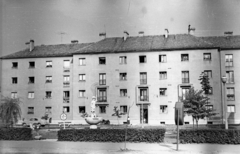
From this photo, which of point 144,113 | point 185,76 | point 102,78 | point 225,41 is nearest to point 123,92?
point 102,78

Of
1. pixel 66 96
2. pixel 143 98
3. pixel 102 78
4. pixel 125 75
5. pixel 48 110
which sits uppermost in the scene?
pixel 125 75

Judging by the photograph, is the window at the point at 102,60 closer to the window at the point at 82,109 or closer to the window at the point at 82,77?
the window at the point at 82,77

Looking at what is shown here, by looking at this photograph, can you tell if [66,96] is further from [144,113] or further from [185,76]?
[185,76]

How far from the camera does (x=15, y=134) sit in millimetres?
22438

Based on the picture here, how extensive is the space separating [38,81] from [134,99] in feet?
54.1

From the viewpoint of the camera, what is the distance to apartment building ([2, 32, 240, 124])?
46469mm

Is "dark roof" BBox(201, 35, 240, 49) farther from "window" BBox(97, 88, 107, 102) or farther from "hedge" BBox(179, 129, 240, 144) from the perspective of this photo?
"hedge" BBox(179, 129, 240, 144)

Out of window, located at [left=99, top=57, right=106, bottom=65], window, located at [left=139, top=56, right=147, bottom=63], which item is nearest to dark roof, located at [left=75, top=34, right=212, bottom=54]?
window, located at [left=99, top=57, right=106, bottom=65]

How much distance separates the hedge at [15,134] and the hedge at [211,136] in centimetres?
1099

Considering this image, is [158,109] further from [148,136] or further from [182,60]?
[148,136]

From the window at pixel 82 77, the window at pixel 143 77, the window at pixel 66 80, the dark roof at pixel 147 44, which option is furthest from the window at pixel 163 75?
the window at pixel 66 80

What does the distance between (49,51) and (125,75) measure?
546 inches

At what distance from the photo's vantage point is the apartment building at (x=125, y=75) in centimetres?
4647

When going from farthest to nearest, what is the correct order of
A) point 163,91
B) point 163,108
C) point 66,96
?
point 66,96
point 163,91
point 163,108
